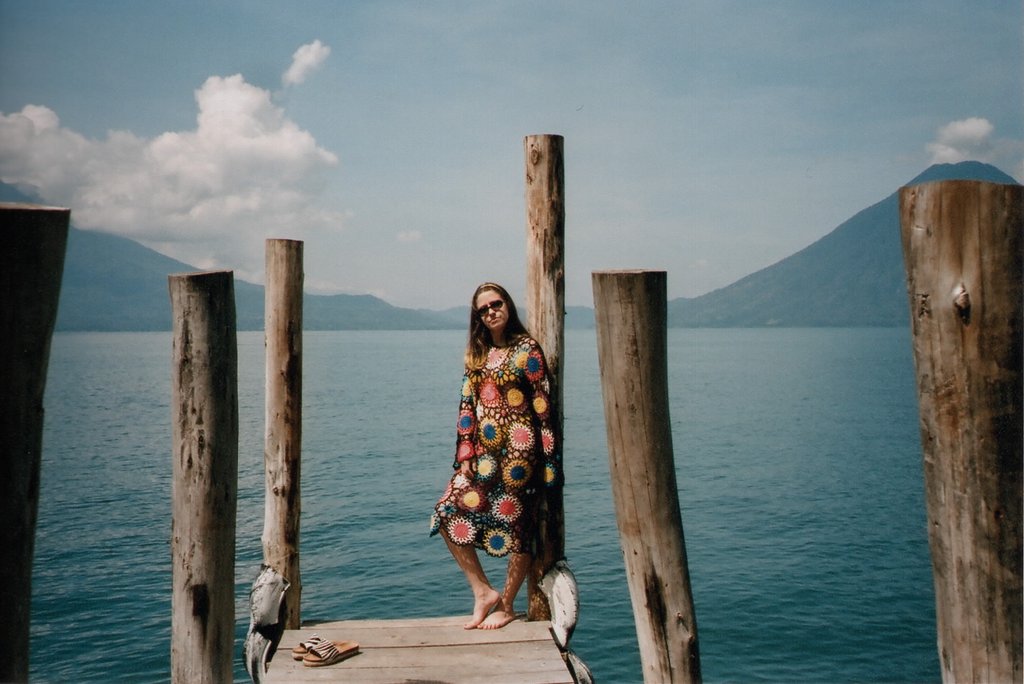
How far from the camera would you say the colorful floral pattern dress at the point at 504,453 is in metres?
5.61

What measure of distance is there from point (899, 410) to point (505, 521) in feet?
198

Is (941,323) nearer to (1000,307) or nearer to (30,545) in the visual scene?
(1000,307)

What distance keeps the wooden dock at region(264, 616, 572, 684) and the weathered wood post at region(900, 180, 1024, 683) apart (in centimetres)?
239

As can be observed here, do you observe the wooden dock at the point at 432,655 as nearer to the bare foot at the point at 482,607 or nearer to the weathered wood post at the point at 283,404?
the bare foot at the point at 482,607

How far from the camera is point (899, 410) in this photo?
58.3 metres

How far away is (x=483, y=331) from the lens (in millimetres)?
5773

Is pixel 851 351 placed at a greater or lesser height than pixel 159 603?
greater

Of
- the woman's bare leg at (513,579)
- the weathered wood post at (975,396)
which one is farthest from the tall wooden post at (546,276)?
the weathered wood post at (975,396)

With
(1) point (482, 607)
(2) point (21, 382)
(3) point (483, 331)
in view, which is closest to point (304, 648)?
(1) point (482, 607)

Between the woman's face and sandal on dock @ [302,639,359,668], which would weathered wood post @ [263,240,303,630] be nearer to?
sandal on dock @ [302,639,359,668]

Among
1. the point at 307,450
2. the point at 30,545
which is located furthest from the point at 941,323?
the point at 307,450

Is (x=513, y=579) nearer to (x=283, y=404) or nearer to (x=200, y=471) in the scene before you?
(x=283, y=404)

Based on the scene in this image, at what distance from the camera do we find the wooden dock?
471 centimetres

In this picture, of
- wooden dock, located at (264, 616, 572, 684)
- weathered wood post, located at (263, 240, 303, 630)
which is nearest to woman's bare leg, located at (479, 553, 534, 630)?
wooden dock, located at (264, 616, 572, 684)
